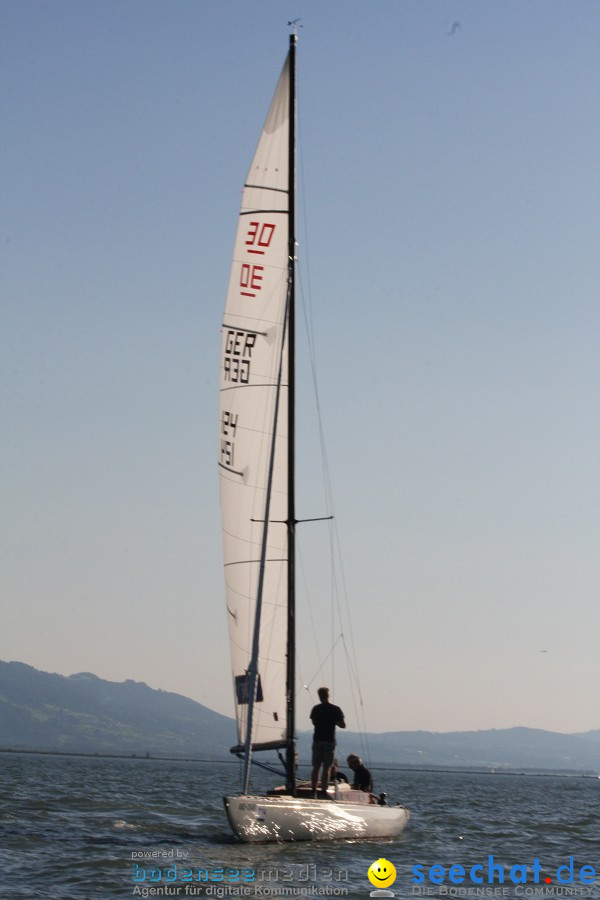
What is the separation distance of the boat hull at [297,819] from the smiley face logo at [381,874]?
6.58 feet

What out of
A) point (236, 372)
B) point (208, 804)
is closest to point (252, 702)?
point (236, 372)

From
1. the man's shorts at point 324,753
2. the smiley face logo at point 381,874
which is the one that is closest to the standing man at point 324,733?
the man's shorts at point 324,753

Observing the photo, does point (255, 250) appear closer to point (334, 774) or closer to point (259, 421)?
point (259, 421)

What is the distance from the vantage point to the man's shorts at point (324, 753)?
21609 mm

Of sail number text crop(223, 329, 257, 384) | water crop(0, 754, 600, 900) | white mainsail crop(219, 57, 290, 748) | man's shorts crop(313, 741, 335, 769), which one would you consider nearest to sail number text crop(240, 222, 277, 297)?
white mainsail crop(219, 57, 290, 748)

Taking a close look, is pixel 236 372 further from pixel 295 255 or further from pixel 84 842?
pixel 84 842

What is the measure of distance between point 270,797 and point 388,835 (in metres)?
3.58

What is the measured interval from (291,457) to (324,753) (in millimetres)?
5915

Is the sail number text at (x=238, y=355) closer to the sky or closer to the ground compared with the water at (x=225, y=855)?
closer to the sky

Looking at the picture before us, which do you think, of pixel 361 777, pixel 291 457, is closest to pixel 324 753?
pixel 361 777

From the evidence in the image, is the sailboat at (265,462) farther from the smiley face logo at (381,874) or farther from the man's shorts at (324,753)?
the smiley face logo at (381,874)

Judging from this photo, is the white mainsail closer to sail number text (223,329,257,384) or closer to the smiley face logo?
sail number text (223,329,257,384)

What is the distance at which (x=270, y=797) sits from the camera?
20.6 m

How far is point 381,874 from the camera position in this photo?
18234 mm
